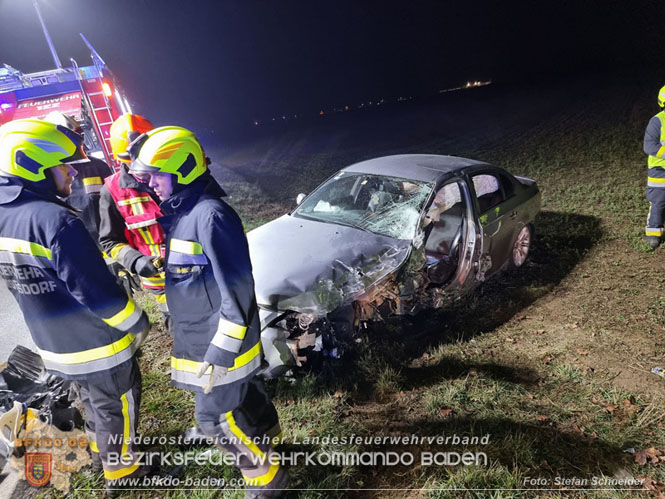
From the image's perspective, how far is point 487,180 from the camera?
454 cm

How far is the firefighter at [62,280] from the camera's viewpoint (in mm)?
1820

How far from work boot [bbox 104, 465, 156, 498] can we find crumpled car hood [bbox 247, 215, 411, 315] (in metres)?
1.30

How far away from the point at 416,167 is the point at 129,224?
2.82 m

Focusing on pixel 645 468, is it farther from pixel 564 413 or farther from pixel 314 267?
pixel 314 267

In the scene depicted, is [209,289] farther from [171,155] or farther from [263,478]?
→ [263,478]

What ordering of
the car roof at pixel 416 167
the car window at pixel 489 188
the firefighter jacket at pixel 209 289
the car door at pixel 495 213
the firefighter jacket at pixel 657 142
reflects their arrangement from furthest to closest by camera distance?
the firefighter jacket at pixel 657 142 < the car window at pixel 489 188 < the car door at pixel 495 213 < the car roof at pixel 416 167 < the firefighter jacket at pixel 209 289

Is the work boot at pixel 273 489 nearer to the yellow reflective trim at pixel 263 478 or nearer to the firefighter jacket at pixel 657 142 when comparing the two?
the yellow reflective trim at pixel 263 478

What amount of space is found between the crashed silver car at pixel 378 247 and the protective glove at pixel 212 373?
101 centimetres

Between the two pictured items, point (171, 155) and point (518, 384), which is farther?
point (518, 384)

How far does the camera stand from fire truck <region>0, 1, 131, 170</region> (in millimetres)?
6184

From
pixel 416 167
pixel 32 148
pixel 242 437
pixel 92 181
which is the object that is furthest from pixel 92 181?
pixel 416 167

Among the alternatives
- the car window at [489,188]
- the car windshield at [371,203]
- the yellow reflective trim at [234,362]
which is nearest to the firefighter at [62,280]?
the yellow reflective trim at [234,362]

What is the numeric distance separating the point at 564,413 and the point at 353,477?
5.20ft

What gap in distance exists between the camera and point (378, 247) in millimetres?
3469
